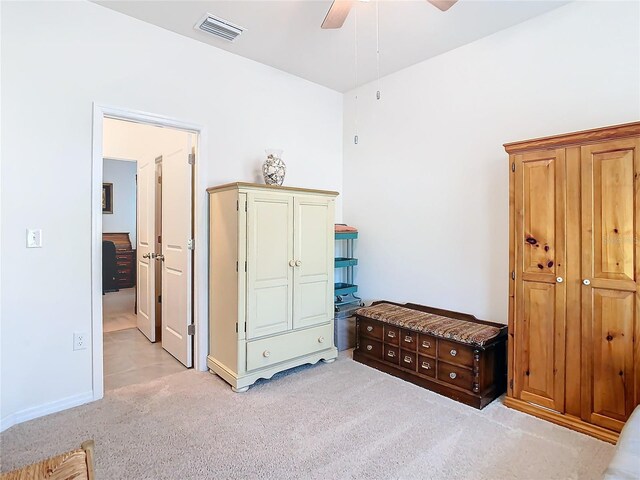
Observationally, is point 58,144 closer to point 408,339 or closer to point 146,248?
point 146,248

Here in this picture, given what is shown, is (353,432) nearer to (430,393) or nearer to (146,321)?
(430,393)

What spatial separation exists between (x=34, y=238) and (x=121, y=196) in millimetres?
5831

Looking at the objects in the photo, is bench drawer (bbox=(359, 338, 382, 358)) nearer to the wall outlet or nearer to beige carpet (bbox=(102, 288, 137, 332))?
the wall outlet

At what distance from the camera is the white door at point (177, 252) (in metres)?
3.13

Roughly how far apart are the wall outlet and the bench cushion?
2.14m

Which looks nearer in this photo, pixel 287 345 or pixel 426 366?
pixel 426 366

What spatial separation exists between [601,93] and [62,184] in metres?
3.64

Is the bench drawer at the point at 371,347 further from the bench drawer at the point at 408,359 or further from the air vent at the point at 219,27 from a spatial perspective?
the air vent at the point at 219,27

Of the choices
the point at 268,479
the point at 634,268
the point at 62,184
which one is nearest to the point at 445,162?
the point at 634,268

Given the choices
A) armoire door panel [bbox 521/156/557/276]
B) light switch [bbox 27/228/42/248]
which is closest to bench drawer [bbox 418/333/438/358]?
armoire door panel [bbox 521/156/557/276]

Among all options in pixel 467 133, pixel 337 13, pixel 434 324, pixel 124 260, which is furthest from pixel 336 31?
pixel 124 260

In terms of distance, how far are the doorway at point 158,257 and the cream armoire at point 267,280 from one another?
0.97ft

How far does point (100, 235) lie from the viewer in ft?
8.44

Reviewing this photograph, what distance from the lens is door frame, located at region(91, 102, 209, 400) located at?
2.53 metres
